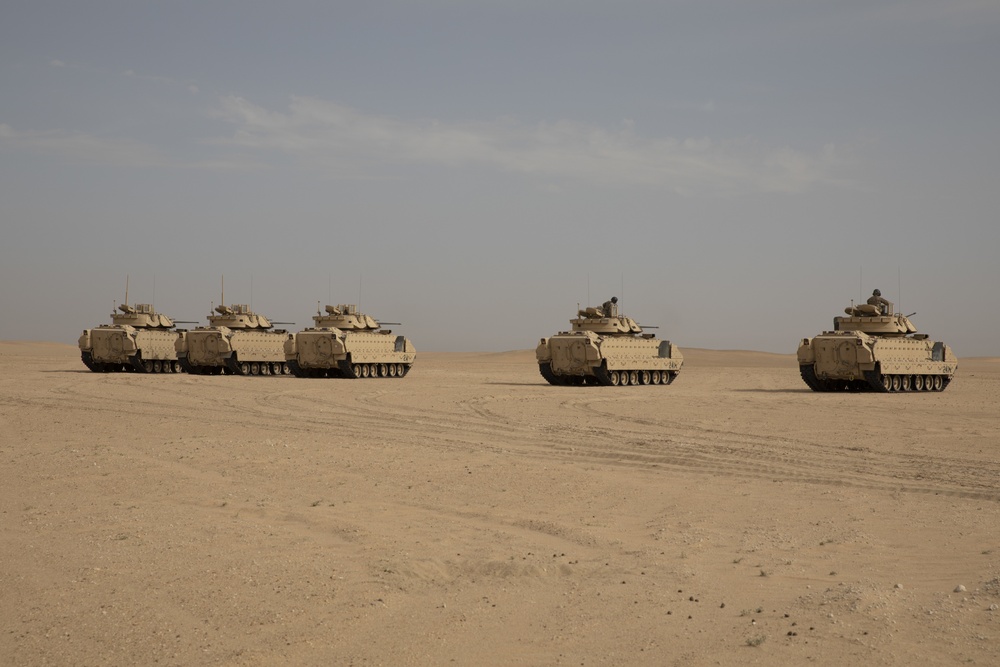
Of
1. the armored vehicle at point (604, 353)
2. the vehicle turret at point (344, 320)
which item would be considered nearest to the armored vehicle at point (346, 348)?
the vehicle turret at point (344, 320)

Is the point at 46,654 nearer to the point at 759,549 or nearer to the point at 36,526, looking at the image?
the point at 36,526

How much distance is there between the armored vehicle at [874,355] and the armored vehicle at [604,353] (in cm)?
565

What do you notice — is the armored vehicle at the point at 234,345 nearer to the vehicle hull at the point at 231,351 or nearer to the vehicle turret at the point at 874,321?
the vehicle hull at the point at 231,351

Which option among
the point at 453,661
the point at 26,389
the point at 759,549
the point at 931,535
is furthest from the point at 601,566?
the point at 26,389

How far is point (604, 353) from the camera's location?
3597cm

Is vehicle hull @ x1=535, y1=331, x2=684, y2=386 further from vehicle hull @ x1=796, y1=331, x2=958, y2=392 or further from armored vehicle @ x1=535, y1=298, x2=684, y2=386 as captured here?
vehicle hull @ x1=796, y1=331, x2=958, y2=392

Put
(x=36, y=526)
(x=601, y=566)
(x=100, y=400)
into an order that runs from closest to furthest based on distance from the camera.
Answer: (x=601, y=566), (x=36, y=526), (x=100, y=400)

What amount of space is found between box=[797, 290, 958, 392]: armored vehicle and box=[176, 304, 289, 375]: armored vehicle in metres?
21.7

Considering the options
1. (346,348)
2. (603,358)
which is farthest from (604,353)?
(346,348)

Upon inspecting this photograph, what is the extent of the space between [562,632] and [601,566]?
1.84m

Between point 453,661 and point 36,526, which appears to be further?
point 36,526

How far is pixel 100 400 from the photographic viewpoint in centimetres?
2669

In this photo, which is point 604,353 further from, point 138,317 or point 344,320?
point 138,317

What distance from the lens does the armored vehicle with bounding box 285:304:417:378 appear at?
40438 mm
